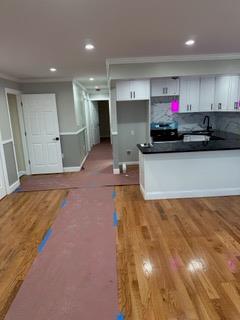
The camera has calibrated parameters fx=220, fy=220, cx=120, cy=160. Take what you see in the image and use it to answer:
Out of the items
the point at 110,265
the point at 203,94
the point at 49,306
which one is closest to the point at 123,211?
the point at 110,265

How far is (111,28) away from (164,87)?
3091 millimetres

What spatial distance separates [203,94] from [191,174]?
249cm

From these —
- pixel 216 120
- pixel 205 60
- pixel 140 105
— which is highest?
pixel 205 60

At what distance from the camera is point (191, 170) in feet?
12.5

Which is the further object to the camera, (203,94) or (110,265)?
(203,94)

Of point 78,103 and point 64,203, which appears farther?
point 78,103

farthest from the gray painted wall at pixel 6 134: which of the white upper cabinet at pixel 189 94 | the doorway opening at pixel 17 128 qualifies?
the white upper cabinet at pixel 189 94

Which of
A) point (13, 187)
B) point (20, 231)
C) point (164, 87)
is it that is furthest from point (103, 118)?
point (20, 231)

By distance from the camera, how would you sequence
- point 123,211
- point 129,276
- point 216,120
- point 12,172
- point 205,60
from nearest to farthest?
point 129,276
point 123,211
point 205,60
point 12,172
point 216,120

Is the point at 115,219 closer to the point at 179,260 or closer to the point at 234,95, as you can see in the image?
the point at 179,260

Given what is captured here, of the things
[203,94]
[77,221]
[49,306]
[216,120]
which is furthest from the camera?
[216,120]

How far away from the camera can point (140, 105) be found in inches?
234

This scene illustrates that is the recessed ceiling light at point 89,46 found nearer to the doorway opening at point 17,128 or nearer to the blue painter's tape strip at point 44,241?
the blue painter's tape strip at point 44,241

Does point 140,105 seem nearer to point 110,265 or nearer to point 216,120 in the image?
point 216,120
